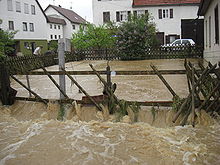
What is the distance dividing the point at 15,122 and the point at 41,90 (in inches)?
128

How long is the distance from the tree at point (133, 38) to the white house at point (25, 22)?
15.0 metres

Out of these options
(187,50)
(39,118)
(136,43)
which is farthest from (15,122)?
(187,50)

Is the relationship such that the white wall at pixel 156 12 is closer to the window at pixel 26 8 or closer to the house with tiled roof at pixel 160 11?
the house with tiled roof at pixel 160 11

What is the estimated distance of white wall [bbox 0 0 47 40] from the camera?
3323cm

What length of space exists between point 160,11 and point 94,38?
1295 centimetres

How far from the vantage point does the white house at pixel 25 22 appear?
111 ft

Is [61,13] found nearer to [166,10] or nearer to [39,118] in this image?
[166,10]

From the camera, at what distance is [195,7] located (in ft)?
114

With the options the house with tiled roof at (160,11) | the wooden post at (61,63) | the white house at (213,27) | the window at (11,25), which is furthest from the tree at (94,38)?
the wooden post at (61,63)

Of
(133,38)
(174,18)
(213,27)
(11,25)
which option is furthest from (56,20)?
(213,27)

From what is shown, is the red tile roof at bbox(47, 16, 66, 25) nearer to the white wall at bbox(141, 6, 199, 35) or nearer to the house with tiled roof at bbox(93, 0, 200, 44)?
the house with tiled roof at bbox(93, 0, 200, 44)

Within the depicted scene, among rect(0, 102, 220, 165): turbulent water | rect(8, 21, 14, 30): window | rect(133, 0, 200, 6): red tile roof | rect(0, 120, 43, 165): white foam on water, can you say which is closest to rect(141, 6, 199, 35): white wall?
rect(133, 0, 200, 6): red tile roof

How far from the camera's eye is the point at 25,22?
37.5 m

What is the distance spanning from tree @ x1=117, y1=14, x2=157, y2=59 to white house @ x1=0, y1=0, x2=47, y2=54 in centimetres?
1505
